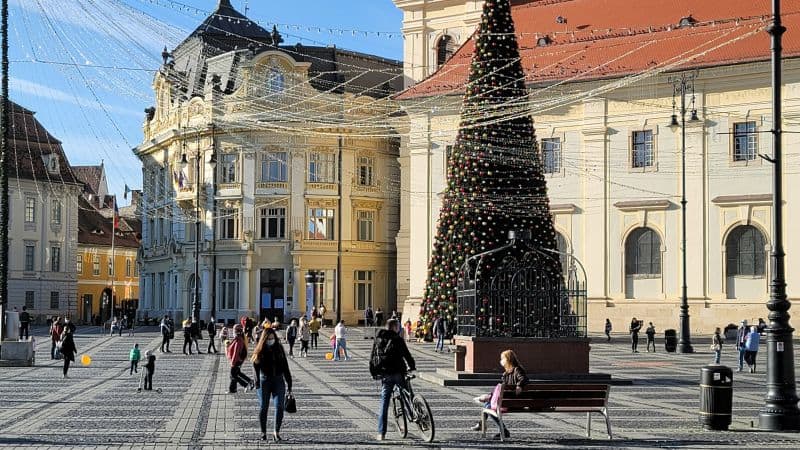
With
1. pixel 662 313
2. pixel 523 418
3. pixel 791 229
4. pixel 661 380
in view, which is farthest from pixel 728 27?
pixel 523 418

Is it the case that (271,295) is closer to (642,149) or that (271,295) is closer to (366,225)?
(366,225)

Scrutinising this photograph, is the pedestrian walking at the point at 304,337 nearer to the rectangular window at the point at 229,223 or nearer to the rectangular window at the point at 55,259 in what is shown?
the rectangular window at the point at 229,223

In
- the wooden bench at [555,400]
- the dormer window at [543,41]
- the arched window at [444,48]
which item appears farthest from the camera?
the arched window at [444,48]

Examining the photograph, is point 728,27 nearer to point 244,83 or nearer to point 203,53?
point 244,83

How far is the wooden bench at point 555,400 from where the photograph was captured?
17.7 m

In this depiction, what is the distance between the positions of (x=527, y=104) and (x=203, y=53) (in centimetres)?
3774

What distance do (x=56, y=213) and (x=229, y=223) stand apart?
20.3 metres

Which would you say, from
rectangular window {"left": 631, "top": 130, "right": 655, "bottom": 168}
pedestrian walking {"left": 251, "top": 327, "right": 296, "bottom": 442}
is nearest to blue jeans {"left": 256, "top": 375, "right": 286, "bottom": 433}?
pedestrian walking {"left": 251, "top": 327, "right": 296, "bottom": 442}

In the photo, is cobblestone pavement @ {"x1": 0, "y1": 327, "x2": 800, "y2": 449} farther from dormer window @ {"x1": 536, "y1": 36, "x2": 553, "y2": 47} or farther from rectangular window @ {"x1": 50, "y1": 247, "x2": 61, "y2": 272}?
rectangular window @ {"x1": 50, "y1": 247, "x2": 61, "y2": 272}

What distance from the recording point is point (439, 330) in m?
42.2

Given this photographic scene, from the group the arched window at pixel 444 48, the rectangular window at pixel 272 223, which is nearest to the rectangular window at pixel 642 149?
the arched window at pixel 444 48

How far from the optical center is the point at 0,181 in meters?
Answer: 37.1

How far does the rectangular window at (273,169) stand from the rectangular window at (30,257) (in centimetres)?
2184

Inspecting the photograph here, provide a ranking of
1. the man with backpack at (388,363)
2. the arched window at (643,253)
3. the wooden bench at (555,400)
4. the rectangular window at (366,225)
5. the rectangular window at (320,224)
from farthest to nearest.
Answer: the rectangular window at (366,225), the rectangular window at (320,224), the arched window at (643,253), the wooden bench at (555,400), the man with backpack at (388,363)
